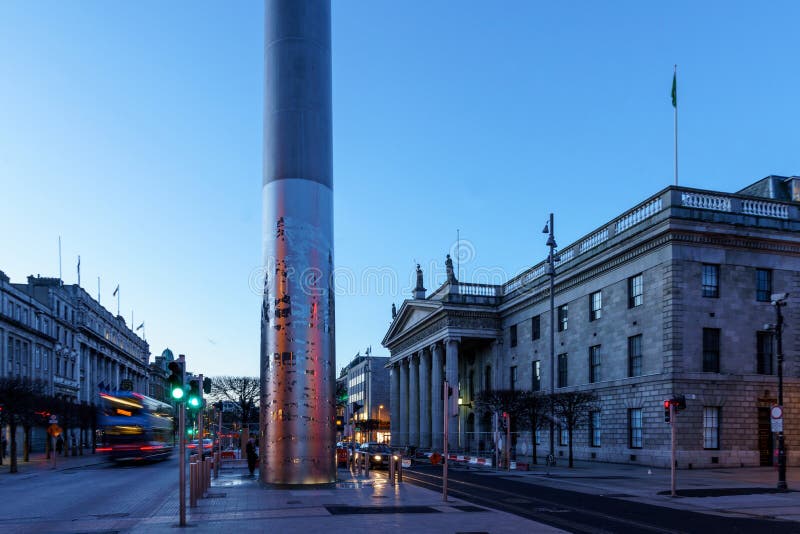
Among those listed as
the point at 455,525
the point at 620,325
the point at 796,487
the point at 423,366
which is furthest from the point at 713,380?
the point at 423,366

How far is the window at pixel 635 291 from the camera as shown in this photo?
47725mm

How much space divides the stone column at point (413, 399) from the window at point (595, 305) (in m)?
34.9

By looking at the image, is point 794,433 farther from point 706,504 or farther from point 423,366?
point 423,366

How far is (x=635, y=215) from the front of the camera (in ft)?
160

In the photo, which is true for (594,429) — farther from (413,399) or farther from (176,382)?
(176,382)

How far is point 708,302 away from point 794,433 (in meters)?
8.64

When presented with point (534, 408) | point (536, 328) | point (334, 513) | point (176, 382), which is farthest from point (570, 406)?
point (176, 382)

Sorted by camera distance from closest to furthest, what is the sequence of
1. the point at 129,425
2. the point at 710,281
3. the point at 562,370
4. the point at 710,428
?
1. the point at 710,428
2. the point at 710,281
3. the point at 129,425
4. the point at 562,370

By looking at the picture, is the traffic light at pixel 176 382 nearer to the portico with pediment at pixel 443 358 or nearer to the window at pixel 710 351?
the window at pixel 710 351

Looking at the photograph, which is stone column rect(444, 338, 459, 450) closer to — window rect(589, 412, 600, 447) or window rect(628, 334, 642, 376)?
window rect(589, 412, 600, 447)

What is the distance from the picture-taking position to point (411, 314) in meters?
88.6

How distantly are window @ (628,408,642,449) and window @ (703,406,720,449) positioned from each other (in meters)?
4.01

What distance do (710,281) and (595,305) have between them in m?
10.3

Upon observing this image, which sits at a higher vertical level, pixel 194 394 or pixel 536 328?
pixel 536 328
